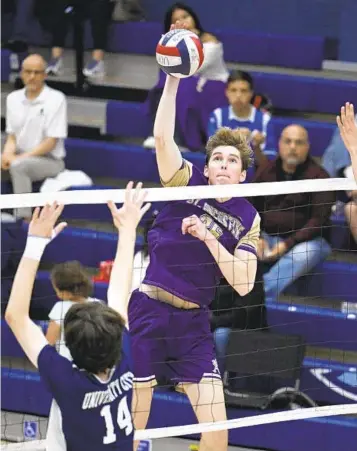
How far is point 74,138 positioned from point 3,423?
9.02 feet

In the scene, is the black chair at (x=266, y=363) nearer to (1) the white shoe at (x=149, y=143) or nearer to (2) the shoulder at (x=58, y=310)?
(2) the shoulder at (x=58, y=310)

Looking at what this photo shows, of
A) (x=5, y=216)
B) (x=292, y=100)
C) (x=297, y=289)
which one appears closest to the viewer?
(x=297, y=289)

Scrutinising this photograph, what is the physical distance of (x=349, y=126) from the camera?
Answer: 6094 millimetres

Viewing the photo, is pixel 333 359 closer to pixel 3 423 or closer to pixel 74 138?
pixel 3 423

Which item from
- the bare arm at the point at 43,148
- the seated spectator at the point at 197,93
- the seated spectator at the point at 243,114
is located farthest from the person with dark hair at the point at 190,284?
the bare arm at the point at 43,148

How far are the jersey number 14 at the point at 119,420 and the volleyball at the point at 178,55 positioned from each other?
168 centimetres

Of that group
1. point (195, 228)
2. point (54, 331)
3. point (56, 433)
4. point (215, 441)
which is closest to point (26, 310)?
point (56, 433)

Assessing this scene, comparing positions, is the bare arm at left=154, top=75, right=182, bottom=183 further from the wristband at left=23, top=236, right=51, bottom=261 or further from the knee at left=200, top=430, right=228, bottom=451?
the knee at left=200, top=430, right=228, bottom=451

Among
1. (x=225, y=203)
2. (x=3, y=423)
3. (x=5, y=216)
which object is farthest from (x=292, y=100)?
(x=225, y=203)

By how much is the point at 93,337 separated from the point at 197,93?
5.11 meters

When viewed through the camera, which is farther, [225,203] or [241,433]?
[241,433]

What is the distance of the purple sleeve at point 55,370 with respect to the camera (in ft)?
15.6

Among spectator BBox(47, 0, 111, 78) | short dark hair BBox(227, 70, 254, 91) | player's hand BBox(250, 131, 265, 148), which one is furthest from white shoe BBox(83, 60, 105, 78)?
player's hand BBox(250, 131, 265, 148)

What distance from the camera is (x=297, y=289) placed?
344 inches
